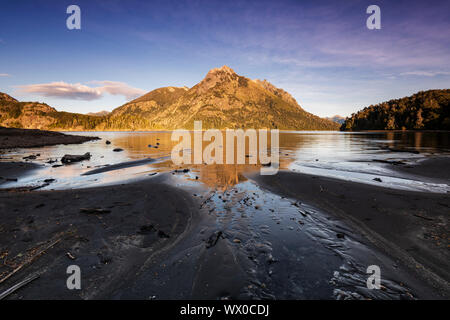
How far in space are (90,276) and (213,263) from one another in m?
3.55

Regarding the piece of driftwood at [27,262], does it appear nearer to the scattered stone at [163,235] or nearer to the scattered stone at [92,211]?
the scattered stone at [92,211]

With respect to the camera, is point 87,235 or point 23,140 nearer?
point 87,235

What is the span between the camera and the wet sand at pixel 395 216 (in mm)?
5859

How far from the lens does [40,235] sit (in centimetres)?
697

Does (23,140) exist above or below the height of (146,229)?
above

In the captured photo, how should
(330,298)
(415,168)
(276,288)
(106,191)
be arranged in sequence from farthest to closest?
(415,168) → (106,191) → (276,288) → (330,298)

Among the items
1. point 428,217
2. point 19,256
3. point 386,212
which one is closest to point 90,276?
point 19,256

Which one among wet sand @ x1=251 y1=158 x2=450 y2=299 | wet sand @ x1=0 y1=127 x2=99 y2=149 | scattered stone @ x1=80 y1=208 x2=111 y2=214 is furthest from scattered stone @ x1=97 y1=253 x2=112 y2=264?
wet sand @ x1=0 y1=127 x2=99 y2=149

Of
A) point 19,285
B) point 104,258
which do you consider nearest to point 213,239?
point 104,258

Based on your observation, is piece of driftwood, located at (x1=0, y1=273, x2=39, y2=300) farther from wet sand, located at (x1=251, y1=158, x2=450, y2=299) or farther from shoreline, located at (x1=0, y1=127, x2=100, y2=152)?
shoreline, located at (x1=0, y1=127, x2=100, y2=152)

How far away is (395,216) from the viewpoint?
905cm

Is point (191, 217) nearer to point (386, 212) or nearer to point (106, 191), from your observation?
point (106, 191)

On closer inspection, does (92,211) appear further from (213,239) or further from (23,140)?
(23,140)

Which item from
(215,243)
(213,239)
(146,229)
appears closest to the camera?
(215,243)
